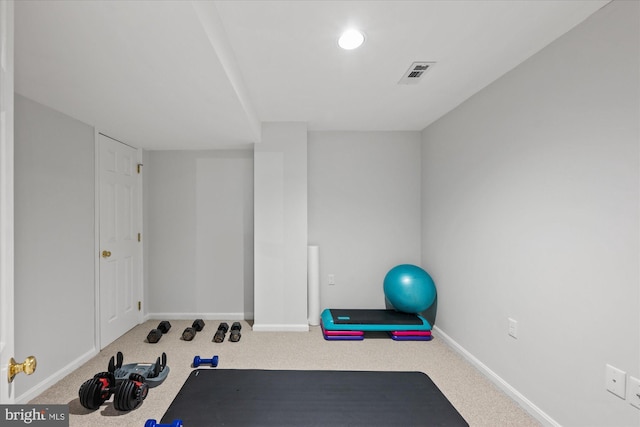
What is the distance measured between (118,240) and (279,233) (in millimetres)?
1745

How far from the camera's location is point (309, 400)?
1.76m

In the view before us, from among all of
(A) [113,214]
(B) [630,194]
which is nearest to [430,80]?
(B) [630,194]

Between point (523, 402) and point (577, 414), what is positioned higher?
point (577, 414)

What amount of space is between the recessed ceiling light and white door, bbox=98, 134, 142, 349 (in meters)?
2.53

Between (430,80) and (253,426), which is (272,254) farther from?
(430,80)

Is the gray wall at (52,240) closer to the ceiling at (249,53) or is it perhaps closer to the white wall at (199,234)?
the ceiling at (249,53)

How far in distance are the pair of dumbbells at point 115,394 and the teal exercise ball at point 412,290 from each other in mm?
2434

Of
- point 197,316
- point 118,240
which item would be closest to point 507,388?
point 197,316

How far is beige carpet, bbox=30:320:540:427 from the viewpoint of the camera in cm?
193

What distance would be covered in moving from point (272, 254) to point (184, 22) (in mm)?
2442

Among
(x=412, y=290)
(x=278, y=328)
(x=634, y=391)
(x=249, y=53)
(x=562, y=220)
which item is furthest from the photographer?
(x=278, y=328)

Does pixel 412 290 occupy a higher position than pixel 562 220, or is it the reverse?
Result: pixel 562 220

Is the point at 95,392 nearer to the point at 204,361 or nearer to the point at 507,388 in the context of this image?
the point at 204,361

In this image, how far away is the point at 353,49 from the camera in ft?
6.34
